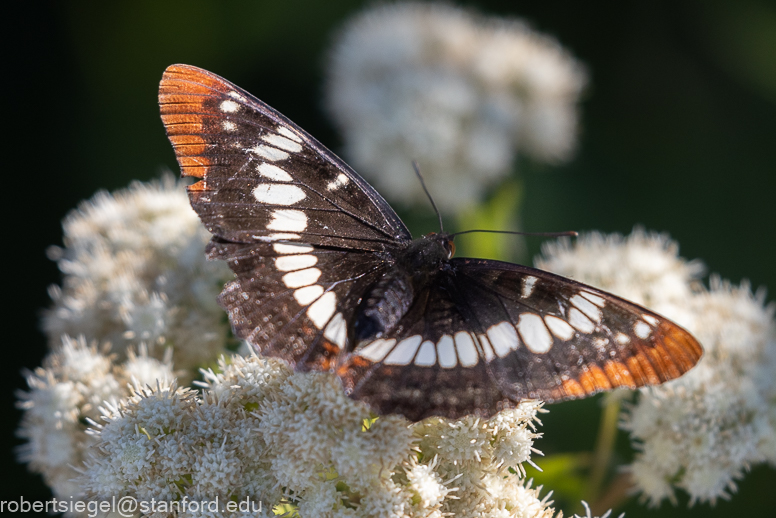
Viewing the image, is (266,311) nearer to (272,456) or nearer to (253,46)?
(272,456)

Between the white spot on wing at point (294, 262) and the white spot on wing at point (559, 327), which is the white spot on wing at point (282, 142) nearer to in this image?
the white spot on wing at point (294, 262)

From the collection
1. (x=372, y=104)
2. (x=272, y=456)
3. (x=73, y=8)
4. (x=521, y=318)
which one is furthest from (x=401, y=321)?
(x=73, y=8)

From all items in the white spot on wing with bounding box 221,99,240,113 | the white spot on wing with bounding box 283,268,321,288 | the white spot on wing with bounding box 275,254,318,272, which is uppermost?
the white spot on wing with bounding box 221,99,240,113

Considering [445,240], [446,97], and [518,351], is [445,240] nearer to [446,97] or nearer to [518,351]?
[518,351]

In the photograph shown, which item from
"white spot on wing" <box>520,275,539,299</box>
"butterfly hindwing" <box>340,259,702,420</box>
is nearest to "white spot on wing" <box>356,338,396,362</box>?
"butterfly hindwing" <box>340,259,702,420</box>

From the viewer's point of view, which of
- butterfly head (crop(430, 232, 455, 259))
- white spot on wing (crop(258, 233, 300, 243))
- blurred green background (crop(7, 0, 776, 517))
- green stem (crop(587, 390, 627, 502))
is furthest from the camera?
blurred green background (crop(7, 0, 776, 517))

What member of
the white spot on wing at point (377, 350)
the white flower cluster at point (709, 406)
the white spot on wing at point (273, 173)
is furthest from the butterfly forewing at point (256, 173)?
the white flower cluster at point (709, 406)

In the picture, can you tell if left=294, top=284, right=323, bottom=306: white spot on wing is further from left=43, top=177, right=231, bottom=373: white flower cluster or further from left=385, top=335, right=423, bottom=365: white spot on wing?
left=43, top=177, right=231, bottom=373: white flower cluster
